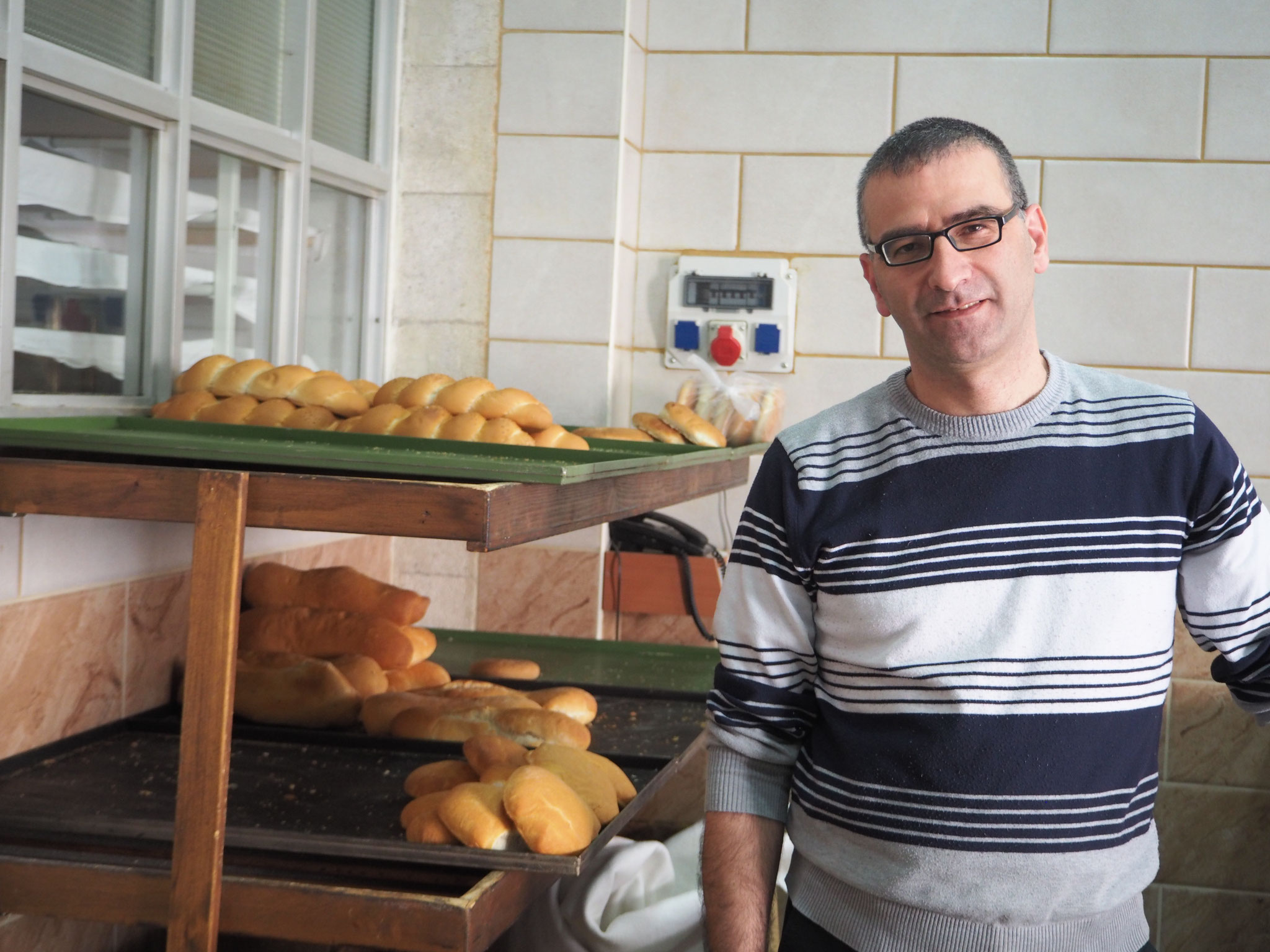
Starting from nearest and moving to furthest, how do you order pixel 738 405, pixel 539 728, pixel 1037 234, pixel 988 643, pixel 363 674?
pixel 988 643, pixel 1037 234, pixel 539 728, pixel 363 674, pixel 738 405

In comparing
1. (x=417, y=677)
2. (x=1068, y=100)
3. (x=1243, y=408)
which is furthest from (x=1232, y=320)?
(x=417, y=677)

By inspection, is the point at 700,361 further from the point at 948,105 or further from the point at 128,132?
the point at 128,132

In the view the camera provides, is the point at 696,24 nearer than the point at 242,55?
No

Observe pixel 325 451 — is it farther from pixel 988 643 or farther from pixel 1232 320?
pixel 1232 320

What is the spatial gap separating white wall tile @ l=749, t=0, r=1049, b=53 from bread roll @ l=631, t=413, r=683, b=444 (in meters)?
1.00

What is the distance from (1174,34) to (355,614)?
84.7 inches

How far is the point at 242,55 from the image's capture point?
7.26ft

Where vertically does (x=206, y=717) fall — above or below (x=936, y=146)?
below

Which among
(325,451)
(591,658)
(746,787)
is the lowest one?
(591,658)

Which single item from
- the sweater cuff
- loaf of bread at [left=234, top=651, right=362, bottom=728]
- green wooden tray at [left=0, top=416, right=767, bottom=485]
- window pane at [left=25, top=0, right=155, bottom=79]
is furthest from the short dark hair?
window pane at [left=25, top=0, right=155, bottom=79]

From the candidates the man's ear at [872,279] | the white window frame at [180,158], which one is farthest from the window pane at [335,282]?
the man's ear at [872,279]

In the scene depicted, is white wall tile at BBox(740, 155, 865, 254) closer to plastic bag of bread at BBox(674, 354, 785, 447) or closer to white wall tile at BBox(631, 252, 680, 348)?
white wall tile at BBox(631, 252, 680, 348)

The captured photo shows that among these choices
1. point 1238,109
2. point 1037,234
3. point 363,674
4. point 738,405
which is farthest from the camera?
point 1238,109

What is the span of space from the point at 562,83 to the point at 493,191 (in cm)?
28
